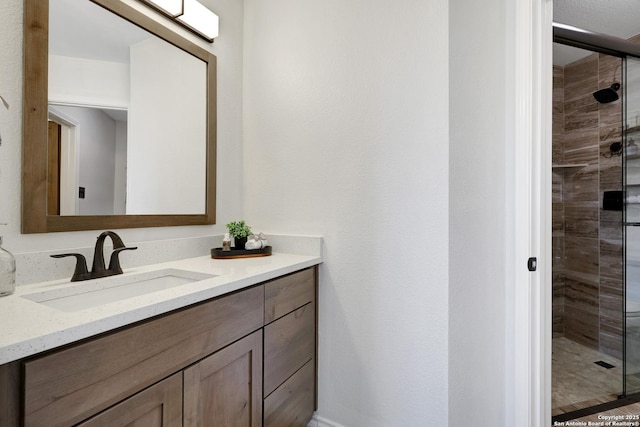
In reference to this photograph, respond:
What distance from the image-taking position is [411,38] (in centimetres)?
130

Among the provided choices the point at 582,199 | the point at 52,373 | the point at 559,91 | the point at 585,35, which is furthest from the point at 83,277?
the point at 559,91

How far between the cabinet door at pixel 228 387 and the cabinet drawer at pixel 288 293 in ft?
0.36

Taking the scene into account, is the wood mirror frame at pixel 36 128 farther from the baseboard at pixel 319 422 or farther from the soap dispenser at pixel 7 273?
the baseboard at pixel 319 422

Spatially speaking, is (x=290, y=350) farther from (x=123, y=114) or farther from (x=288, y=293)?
(x=123, y=114)

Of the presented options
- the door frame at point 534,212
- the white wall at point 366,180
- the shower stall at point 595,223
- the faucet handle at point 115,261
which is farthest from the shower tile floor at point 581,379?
the faucet handle at point 115,261

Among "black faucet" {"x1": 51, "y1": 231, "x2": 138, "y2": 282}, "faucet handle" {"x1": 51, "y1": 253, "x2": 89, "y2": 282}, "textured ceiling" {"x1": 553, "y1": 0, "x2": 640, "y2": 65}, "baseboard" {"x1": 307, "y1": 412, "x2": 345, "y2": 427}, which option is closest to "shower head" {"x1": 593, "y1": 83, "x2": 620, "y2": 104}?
"textured ceiling" {"x1": 553, "y1": 0, "x2": 640, "y2": 65}

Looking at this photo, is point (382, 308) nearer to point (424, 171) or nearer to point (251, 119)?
point (424, 171)

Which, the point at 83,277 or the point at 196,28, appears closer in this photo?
the point at 83,277

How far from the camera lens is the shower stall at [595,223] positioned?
1854 mm

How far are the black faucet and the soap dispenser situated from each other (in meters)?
0.14

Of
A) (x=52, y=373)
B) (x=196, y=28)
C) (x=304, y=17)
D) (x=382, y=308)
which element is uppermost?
(x=304, y=17)

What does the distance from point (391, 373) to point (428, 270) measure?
19.7 inches

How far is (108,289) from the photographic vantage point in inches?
41.7

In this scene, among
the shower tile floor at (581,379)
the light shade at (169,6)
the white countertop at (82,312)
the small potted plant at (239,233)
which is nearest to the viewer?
the white countertop at (82,312)
